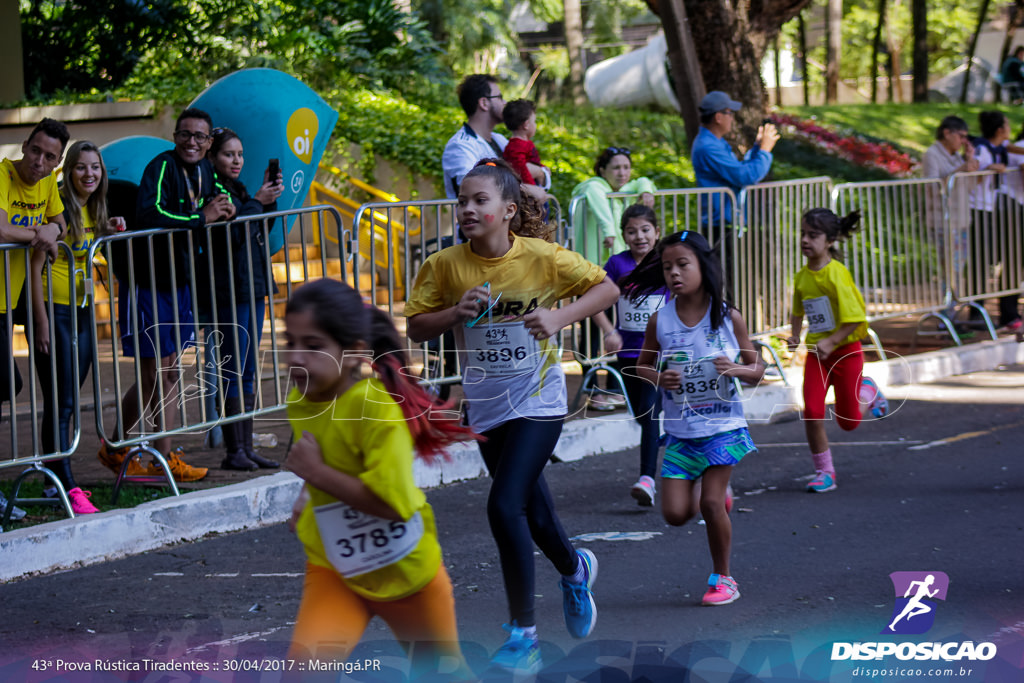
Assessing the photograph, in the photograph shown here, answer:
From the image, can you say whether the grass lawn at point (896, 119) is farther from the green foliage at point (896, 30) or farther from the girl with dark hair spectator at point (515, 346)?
the girl with dark hair spectator at point (515, 346)

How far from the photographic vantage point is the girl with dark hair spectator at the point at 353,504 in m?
3.32

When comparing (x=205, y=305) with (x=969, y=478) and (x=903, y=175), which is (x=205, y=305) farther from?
(x=903, y=175)

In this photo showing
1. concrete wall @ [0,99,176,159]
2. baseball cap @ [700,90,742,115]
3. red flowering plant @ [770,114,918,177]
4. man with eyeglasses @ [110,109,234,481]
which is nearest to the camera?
man with eyeglasses @ [110,109,234,481]

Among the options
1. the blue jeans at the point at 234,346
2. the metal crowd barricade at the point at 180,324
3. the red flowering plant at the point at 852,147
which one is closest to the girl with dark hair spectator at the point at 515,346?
the metal crowd barricade at the point at 180,324

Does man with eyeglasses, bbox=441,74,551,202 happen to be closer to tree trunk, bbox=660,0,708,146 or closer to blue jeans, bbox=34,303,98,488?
blue jeans, bbox=34,303,98,488

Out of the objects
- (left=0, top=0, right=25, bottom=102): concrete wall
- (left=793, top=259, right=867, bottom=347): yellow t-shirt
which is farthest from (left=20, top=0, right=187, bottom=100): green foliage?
(left=793, top=259, right=867, bottom=347): yellow t-shirt

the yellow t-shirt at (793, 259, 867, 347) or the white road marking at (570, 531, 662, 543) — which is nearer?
the white road marking at (570, 531, 662, 543)

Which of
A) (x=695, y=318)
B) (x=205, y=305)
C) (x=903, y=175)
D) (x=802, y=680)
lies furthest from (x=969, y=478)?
(x=903, y=175)

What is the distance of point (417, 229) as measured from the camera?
16.7m

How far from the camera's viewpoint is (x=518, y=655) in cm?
443

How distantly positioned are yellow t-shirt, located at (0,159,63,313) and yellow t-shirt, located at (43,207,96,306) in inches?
7.1

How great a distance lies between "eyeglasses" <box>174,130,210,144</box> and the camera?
7434mm

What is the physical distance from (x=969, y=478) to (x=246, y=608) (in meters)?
4.47

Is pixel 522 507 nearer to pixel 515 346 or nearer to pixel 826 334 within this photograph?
pixel 515 346
